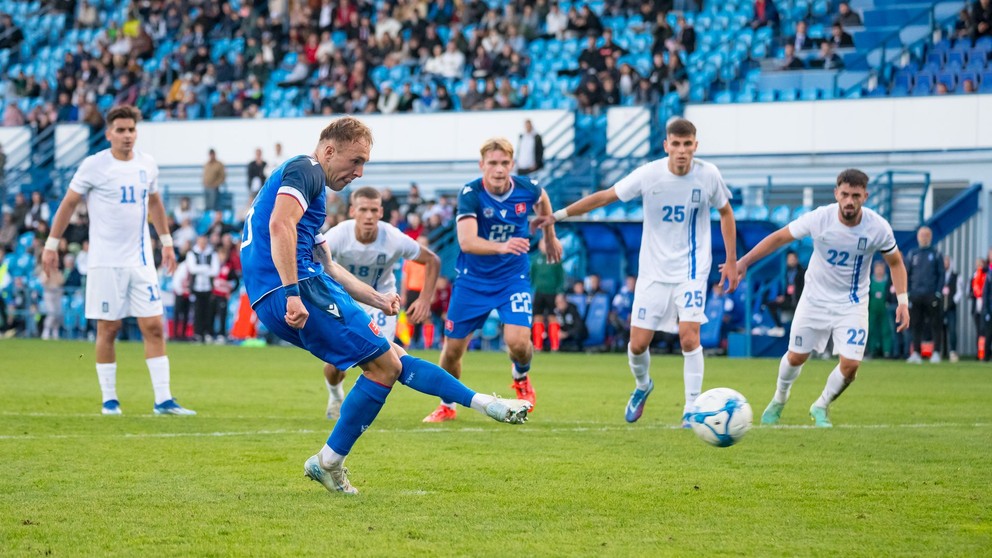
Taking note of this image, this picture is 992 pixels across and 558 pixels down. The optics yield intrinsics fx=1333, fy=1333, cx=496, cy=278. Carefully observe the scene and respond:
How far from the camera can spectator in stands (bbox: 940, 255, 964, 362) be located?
22.9 metres

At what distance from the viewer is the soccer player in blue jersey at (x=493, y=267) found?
11.4m

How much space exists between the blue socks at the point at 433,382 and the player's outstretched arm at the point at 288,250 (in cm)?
73

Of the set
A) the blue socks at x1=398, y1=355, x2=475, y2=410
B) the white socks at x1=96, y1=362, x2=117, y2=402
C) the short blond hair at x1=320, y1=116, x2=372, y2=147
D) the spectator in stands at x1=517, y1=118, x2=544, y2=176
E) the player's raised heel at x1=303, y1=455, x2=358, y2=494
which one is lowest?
the white socks at x1=96, y1=362, x2=117, y2=402

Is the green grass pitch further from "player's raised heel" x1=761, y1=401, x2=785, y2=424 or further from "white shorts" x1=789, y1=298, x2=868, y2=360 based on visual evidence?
"white shorts" x1=789, y1=298, x2=868, y2=360

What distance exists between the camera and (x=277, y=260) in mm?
6754

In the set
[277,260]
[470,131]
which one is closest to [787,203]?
[470,131]

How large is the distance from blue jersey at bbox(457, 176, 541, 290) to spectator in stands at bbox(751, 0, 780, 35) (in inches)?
707

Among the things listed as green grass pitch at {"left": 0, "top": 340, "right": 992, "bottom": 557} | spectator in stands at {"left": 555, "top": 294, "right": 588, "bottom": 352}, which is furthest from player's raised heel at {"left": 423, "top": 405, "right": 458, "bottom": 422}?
spectator in stands at {"left": 555, "top": 294, "right": 588, "bottom": 352}

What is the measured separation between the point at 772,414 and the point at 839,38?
17.3 meters

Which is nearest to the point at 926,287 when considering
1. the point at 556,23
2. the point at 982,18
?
the point at 982,18

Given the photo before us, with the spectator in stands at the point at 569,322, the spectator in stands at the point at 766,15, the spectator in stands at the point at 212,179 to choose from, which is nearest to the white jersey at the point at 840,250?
the spectator in stands at the point at 569,322

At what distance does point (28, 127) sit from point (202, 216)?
7.61m

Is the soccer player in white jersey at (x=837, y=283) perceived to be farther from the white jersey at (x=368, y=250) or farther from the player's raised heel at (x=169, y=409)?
the player's raised heel at (x=169, y=409)

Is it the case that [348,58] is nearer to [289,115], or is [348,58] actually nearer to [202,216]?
[289,115]
